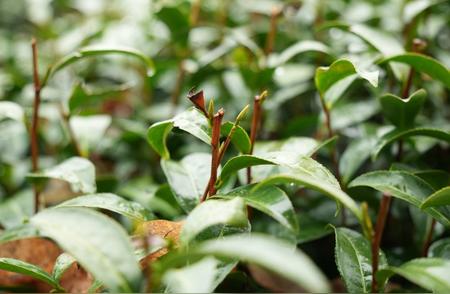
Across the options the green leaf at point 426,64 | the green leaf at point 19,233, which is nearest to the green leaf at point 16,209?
the green leaf at point 19,233

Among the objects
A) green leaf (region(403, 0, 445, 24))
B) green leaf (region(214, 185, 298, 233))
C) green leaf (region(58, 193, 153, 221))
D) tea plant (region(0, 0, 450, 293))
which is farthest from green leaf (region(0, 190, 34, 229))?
green leaf (region(403, 0, 445, 24))

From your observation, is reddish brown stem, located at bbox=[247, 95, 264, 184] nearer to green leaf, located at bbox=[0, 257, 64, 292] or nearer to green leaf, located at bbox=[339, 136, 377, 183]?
green leaf, located at bbox=[339, 136, 377, 183]

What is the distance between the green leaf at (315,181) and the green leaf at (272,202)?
0.02 m

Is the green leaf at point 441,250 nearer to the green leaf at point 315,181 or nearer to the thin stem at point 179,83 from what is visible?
the green leaf at point 315,181

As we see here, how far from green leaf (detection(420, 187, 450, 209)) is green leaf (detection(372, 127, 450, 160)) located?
Result: 178mm

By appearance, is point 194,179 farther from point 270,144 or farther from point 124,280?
point 124,280

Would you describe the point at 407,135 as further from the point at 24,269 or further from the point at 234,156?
the point at 24,269

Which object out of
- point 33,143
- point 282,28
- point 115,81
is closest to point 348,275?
point 33,143

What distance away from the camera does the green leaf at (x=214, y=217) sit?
1.95ft

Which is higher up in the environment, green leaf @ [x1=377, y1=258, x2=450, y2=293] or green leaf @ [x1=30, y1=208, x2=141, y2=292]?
green leaf @ [x1=30, y1=208, x2=141, y2=292]

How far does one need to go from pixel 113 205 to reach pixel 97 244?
24 centimetres

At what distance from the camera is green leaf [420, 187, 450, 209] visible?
2.24ft

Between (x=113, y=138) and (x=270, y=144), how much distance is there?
59cm

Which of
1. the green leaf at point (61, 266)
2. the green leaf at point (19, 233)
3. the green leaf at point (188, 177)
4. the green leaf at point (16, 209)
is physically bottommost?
the green leaf at point (16, 209)
